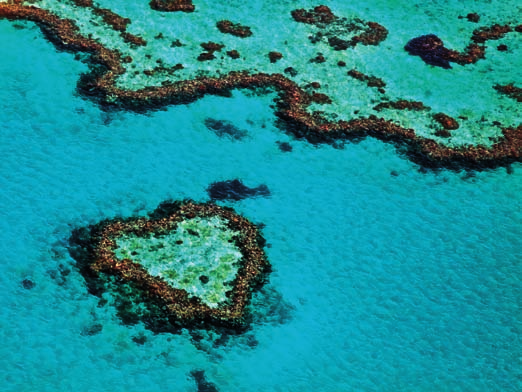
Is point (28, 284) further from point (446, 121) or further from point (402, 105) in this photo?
point (446, 121)

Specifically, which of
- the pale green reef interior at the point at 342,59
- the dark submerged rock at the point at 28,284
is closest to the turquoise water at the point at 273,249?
the dark submerged rock at the point at 28,284

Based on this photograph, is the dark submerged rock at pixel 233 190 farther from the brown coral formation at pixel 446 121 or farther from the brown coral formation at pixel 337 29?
the brown coral formation at pixel 337 29

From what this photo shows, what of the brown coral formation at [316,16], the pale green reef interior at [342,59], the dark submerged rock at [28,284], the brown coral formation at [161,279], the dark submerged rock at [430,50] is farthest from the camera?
the brown coral formation at [316,16]

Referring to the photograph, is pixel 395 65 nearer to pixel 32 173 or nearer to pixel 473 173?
pixel 473 173

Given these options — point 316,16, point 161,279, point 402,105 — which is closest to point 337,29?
point 316,16

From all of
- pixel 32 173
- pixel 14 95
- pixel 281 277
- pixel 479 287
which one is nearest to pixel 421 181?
pixel 479 287

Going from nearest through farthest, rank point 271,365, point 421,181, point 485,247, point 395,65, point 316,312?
point 271,365 → point 316,312 → point 485,247 → point 421,181 → point 395,65

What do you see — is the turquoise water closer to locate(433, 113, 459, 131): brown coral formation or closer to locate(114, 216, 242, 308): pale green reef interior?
locate(114, 216, 242, 308): pale green reef interior
